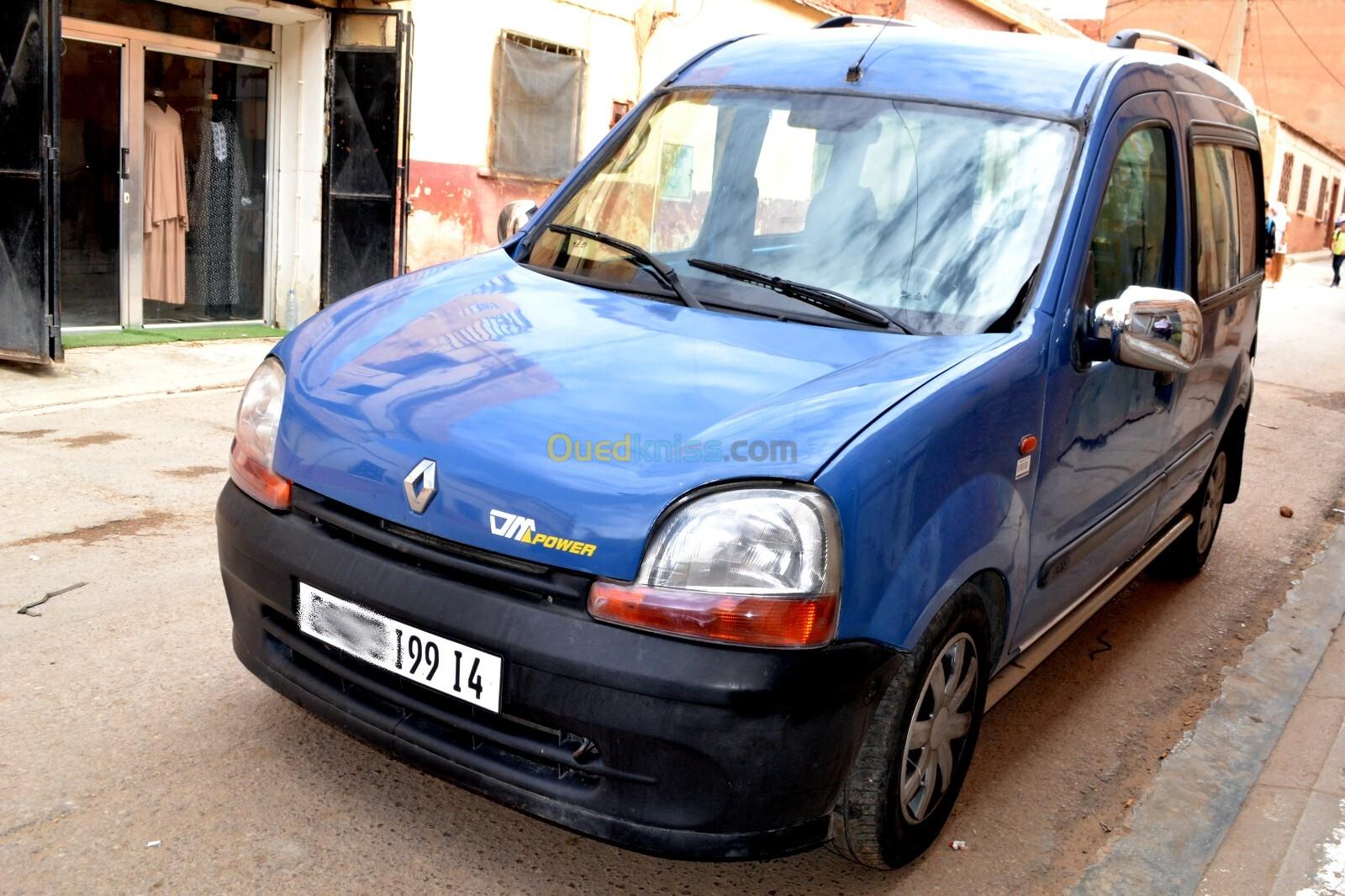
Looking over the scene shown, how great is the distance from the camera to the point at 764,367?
2.81 metres

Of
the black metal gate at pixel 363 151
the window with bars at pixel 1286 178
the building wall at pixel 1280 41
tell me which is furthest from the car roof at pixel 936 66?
the building wall at pixel 1280 41

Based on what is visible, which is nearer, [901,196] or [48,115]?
[901,196]

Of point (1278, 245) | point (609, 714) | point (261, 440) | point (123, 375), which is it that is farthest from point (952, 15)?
point (609, 714)

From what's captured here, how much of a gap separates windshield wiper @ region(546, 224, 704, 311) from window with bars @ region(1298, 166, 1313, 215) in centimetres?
4813

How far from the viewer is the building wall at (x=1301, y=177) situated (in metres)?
39.1

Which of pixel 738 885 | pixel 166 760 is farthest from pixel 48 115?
pixel 738 885

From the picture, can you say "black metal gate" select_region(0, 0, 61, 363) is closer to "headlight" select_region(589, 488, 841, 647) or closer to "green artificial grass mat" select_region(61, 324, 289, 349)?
"green artificial grass mat" select_region(61, 324, 289, 349)

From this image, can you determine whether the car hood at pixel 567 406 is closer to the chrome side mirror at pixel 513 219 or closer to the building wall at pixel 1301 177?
the chrome side mirror at pixel 513 219

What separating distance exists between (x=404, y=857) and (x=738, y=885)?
75 centimetres

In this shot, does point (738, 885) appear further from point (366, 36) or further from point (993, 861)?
point (366, 36)

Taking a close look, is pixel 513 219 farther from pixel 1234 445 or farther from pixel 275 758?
pixel 1234 445

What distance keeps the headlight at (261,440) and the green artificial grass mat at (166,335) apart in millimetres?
6732

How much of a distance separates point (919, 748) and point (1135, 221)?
1805 millimetres

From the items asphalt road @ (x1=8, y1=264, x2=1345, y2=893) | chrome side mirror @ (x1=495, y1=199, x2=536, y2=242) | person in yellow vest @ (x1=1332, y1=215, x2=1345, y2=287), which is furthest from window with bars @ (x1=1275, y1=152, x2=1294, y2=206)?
chrome side mirror @ (x1=495, y1=199, x2=536, y2=242)
